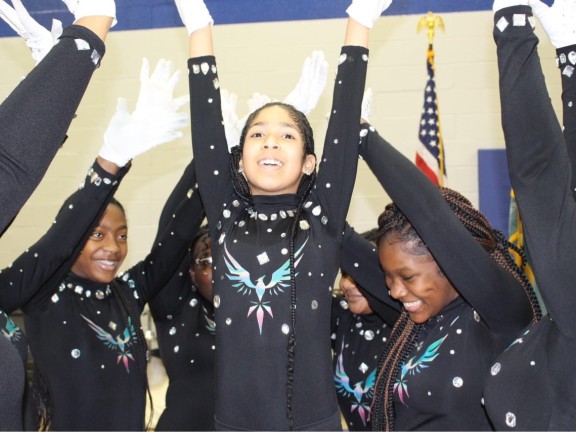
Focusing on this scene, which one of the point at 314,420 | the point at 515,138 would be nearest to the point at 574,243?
the point at 515,138

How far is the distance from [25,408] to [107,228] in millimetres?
619

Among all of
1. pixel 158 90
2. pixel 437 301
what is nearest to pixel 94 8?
pixel 158 90

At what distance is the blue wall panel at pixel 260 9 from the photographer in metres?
3.99

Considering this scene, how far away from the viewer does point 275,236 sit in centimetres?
178

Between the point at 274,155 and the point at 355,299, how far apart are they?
0.60 m

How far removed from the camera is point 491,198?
3.96m

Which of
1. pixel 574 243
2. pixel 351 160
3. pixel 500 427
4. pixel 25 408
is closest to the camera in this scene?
pixel 574 243

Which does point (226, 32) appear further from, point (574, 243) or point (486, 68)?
point (574, 243)

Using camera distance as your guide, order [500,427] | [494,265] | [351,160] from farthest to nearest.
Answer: [351,160] → [494,265] → [500,427]

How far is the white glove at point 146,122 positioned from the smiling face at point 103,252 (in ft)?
1.20

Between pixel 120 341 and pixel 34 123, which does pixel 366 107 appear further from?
pixel 34 123

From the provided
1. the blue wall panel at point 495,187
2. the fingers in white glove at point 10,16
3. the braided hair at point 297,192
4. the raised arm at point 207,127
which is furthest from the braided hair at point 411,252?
the blue wall panel at point 495,187

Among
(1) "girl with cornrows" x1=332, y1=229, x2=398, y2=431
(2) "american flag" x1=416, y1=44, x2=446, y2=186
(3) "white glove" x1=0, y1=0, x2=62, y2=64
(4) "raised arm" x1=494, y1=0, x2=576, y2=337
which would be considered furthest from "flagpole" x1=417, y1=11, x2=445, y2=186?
(4) "raised arm" x1=494, y1=0, x2=576, y2=337

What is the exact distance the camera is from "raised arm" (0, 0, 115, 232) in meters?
1.04
